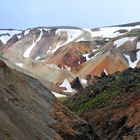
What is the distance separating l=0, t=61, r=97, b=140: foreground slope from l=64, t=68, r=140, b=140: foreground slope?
1990mm

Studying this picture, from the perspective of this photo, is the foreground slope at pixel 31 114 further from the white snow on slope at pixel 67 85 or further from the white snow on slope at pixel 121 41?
the white snow on slope at pixel 121 41

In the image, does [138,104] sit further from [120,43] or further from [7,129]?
[120,43]

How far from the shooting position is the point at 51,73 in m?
103

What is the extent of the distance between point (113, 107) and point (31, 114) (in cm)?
1146

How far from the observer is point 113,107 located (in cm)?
3472

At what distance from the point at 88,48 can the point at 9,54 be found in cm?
2913

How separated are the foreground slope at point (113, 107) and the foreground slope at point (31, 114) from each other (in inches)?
78.3

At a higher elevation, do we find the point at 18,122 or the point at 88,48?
the point at 18,122

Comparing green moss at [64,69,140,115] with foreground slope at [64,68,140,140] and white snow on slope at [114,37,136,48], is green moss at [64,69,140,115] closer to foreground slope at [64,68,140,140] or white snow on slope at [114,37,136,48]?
foreground slope at [64,68,140,140]

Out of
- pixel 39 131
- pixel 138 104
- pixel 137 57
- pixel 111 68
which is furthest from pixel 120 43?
pixel 39 131

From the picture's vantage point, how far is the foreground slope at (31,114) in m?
20.5

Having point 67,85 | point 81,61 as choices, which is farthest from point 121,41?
point 67,85

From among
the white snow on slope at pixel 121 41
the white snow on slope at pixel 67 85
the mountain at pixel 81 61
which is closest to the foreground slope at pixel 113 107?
the mountain at pixel 81 61

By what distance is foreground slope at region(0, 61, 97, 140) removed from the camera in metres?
20.5
